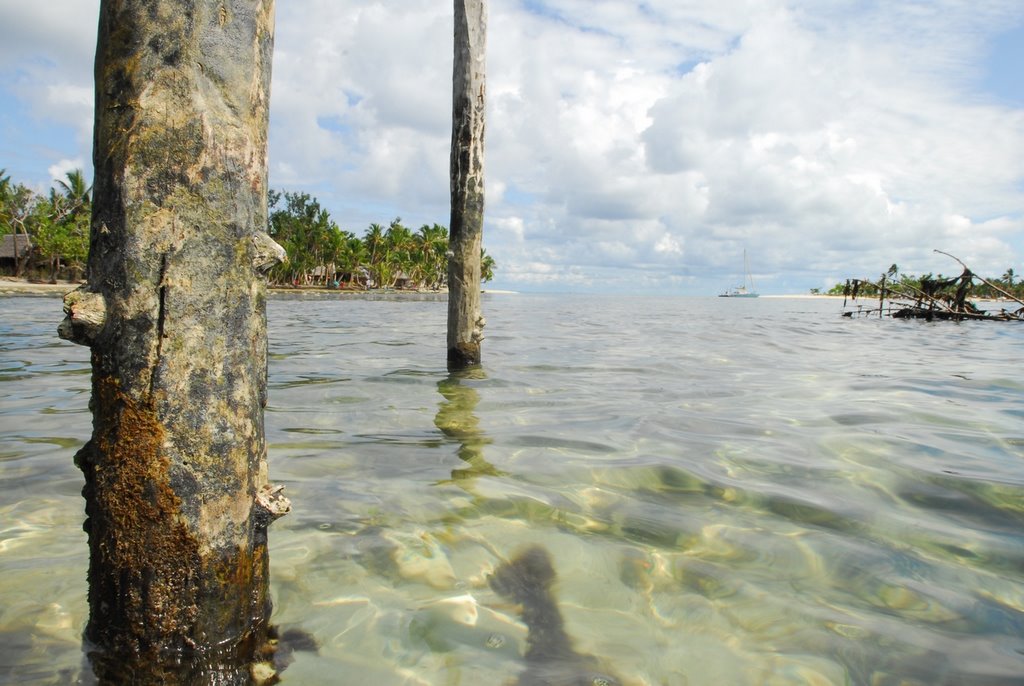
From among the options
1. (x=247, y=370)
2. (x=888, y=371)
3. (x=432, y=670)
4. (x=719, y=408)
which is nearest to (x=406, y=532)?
(x=432, y=670)

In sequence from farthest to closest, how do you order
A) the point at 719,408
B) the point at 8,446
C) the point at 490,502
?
the point at 719,408 < the point at 8,446 < the point at 490,502

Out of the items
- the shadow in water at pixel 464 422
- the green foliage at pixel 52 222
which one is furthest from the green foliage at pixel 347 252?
the shadow in water at pixel 464 422

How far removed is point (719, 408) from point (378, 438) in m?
3.27

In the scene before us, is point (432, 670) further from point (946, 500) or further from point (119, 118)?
point (946, 500)

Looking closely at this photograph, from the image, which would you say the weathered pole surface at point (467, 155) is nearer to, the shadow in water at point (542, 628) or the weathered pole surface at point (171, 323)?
the shadow in water at point (542, 628)

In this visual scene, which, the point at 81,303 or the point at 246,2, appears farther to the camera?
the point at 246,2

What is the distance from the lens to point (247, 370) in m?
1.75

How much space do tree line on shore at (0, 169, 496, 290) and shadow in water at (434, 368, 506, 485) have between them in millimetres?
41102

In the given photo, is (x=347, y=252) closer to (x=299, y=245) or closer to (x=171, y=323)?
(x=299, y=245)

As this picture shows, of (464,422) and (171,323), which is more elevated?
(171,323)

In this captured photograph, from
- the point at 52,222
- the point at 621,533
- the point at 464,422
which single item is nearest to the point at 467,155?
the point at 464,422

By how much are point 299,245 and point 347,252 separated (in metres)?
5.57

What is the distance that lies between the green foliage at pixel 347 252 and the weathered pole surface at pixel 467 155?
200ft

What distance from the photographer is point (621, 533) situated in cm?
308
